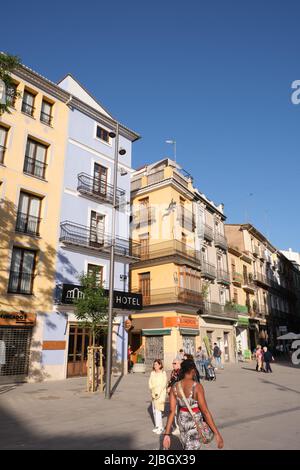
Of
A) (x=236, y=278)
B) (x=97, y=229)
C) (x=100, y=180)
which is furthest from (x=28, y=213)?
(x=236, y=278)

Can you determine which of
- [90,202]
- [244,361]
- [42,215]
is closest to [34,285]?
[42,215]

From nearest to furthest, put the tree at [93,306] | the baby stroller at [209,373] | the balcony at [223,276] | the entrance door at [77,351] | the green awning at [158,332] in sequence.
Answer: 1. the tree at [93,306]
2. the baby stroller at [209,373]
3. the entrance door at [77,351]
4. the green awning at [158,332]
5. the balcony at [223,276]

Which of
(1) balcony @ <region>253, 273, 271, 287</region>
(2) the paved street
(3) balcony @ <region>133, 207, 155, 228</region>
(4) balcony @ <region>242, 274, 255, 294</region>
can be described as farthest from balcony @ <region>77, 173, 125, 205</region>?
(1) balcony @ <region>253, 273, 271, 287</region>

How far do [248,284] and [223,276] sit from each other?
258 inches

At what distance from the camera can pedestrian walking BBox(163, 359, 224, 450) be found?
4160 mm

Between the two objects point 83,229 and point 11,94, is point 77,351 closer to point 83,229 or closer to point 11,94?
point 83,229

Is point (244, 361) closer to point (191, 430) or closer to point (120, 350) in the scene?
point (120, 350)

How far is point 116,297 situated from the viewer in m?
20.8

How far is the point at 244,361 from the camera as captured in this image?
33.9 meters

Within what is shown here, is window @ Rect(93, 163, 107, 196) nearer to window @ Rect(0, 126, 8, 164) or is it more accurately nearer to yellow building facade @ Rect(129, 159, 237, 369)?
window @ Rect(0, 126, 8, 164)

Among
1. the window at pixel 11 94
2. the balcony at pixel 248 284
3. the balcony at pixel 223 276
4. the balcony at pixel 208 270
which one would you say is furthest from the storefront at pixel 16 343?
the balcony at pixel 248 284

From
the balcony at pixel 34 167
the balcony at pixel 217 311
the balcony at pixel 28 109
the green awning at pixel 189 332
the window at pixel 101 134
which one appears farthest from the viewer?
the balcony at pixel 217 311

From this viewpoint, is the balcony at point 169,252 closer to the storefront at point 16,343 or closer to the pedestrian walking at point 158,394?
the storefront at point 16,343

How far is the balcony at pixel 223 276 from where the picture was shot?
34.2m
